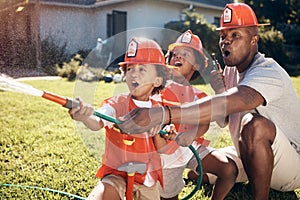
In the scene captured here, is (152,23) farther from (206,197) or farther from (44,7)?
(206,197)

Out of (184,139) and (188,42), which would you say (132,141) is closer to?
(184,139)

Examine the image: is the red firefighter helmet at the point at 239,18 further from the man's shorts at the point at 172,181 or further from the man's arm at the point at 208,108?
the man's shorts at the point at 172,181

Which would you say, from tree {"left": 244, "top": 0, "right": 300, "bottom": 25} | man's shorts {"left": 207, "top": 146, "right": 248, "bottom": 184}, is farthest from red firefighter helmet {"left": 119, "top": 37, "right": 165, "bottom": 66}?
tree {"left": 244, "top": 0, "right": 300, "bottom": 25}

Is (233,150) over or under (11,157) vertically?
over

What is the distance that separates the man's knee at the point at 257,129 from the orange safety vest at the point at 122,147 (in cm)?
56

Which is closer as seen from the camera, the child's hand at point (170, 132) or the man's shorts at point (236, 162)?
→ the child's hand at point (170, 132)

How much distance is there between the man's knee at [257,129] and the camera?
237 centimetres

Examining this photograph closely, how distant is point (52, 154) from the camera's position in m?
3.62

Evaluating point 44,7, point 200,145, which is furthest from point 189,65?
point 44,7

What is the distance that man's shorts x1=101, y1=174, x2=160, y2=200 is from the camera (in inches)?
83.8

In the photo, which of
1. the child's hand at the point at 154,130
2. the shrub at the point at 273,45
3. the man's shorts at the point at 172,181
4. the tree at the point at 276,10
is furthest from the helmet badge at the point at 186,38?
the tree at the point at 276,10

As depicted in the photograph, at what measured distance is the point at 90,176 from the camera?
3.11 meters

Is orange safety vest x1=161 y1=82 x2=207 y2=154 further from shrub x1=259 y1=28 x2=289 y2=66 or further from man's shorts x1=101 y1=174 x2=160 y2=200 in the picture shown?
shrub x1=259 y1=28 x2=289 y2=66

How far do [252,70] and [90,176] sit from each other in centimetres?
145
